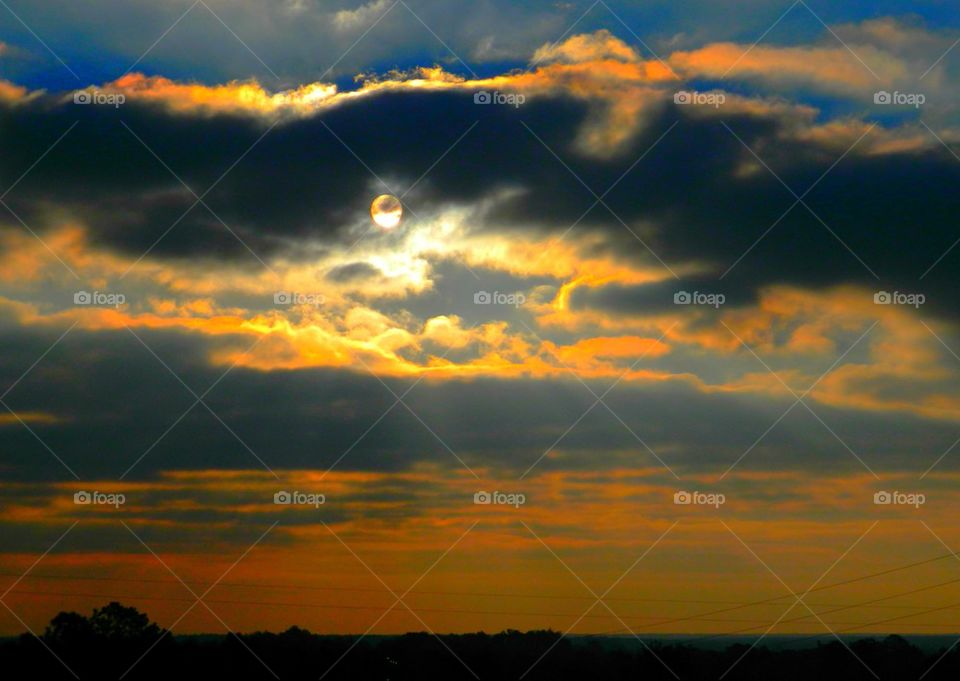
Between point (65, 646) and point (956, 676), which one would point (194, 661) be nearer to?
point (65, 646)

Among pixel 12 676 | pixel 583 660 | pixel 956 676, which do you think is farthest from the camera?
pixel 956 676

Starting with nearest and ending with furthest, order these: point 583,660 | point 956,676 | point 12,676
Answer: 1. point 12,676
2. point 583,660
3. point 956,676

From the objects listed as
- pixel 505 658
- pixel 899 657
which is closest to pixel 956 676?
pixel 899 657

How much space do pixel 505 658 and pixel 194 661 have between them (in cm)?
1710

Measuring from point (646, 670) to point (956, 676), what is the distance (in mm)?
22224

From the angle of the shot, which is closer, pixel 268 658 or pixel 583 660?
pixel 268 658

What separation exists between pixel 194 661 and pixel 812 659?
4115cm

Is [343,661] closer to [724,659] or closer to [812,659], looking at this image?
[724,659]

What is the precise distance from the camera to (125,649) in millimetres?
64750

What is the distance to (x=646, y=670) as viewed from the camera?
239 ft

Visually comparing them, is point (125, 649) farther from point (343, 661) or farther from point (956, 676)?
point (956, 676)

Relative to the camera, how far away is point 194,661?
6538cm

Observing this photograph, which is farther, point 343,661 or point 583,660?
point 583,660

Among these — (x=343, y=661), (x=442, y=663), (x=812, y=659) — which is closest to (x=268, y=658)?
(x=343, y=661)
